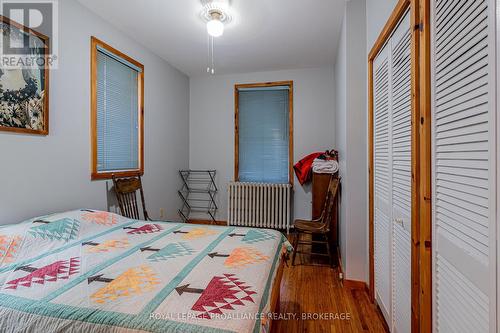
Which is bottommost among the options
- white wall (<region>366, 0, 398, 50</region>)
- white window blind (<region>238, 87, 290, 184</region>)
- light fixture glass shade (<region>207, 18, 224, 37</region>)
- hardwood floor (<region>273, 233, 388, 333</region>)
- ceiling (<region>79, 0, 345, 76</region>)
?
hardwood floor (<region>273, 233, 388, 333</region>)

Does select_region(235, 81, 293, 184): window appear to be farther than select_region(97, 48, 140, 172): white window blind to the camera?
Yes

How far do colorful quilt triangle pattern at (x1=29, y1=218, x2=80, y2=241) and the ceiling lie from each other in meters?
1.98

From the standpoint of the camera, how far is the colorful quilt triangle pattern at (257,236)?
5.81 ft

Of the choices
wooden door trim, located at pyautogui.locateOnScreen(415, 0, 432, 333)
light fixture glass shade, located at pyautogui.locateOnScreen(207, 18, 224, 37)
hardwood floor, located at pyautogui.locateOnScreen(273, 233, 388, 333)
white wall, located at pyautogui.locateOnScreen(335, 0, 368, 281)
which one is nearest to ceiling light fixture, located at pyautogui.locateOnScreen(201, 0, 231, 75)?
light fixture glass shade, located at pyautogui.locateOnScreen(207, 18, 224, 37)

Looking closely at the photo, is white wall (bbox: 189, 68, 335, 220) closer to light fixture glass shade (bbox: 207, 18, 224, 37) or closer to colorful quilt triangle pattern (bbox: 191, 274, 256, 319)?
light fixture glass shade (bbox: 207, 18, 224, 37)

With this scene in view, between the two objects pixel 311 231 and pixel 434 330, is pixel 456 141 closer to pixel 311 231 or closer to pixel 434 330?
pixel 434 330

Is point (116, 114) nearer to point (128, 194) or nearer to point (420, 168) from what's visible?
point (128, 194)

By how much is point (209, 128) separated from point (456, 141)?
3933 mm

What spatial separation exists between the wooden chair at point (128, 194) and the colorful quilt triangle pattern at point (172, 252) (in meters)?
1.41

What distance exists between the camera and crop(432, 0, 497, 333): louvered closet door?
28.7 inches

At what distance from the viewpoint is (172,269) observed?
128 cm

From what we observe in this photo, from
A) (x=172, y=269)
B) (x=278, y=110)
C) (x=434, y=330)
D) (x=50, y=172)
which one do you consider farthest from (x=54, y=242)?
(x=278, y=110)

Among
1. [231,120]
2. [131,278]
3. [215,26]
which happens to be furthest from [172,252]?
[231,120]

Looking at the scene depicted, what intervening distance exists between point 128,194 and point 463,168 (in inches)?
118
